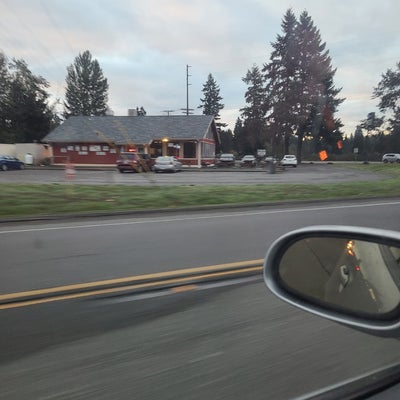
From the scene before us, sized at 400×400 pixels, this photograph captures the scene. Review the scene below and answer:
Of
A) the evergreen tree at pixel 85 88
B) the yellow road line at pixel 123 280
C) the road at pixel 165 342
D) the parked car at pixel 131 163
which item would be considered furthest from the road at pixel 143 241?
the evergreen tree at pixel 85 88

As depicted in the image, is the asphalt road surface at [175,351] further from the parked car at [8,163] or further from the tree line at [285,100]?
the tree line at [285,100]

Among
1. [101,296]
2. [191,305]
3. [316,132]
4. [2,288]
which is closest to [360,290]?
[191,305]

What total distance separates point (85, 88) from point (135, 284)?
9194cm

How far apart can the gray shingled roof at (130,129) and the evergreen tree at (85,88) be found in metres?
44.2

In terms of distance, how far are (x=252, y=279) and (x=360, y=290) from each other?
3.40 metres

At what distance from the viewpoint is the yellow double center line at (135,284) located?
4.48 meters

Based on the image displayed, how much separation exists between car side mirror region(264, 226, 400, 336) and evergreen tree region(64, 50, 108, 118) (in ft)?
304

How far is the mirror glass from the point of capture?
68.1 inches

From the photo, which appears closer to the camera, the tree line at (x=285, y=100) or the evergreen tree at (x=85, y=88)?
the tree line at (x=285, y=100)

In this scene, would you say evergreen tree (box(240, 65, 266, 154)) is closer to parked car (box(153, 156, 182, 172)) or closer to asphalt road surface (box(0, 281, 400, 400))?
parked car (box(153, 156, 182, 172))

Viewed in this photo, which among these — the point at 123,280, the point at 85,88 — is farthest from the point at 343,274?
the point at 85,88

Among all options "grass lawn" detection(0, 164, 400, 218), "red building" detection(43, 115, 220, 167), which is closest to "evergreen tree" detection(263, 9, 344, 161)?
"red building" detection(43, 115, 220, 167)

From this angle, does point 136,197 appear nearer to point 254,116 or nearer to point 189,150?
point 189,150

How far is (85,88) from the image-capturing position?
90.4 meters
